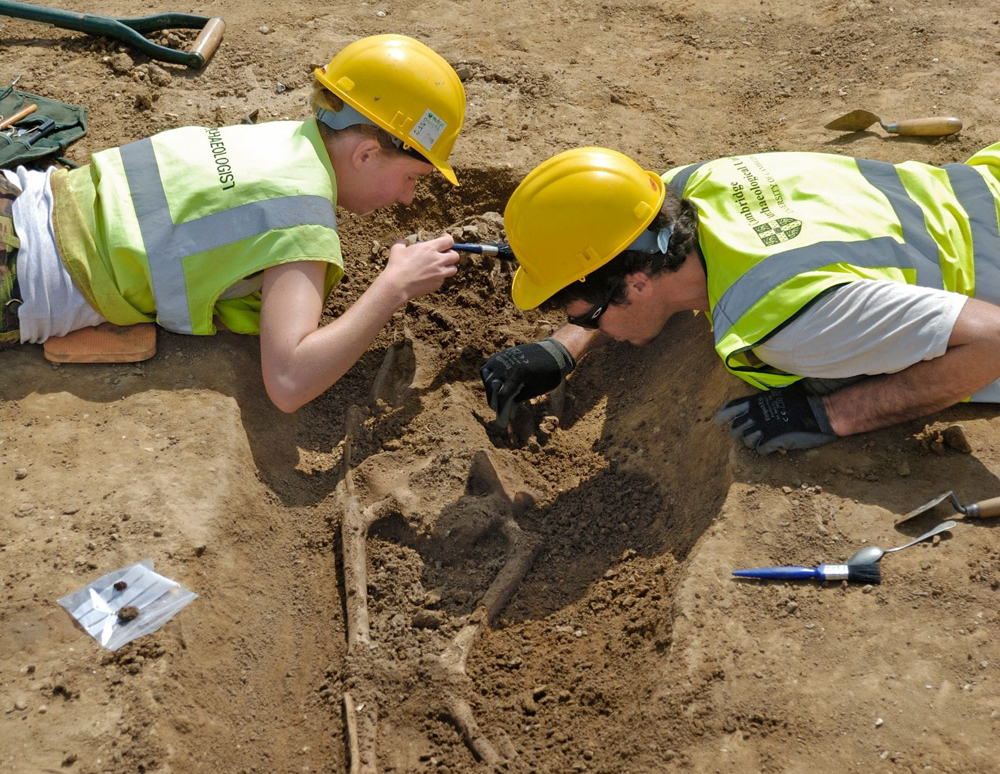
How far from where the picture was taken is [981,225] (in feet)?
10.5

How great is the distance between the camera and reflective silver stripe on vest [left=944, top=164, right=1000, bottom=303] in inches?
124

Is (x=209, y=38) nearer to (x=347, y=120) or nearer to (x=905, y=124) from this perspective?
(x=347, y=120)

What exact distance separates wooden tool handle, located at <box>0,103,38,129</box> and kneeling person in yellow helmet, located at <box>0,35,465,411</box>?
3.62ft

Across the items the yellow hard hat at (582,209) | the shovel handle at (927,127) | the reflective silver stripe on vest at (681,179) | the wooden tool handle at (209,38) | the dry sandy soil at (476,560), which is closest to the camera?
the dry sandy soil at (476,560)

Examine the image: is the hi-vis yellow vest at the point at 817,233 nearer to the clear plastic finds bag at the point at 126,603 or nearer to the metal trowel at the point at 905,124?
the metal trowel at the point at 905,124

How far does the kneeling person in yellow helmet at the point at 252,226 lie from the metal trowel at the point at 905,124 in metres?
2.04

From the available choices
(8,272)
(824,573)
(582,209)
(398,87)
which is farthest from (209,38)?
(824,573)

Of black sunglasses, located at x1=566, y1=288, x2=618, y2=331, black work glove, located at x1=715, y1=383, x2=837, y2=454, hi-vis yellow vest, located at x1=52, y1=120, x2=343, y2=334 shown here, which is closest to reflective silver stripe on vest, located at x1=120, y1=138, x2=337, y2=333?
hi-vis yellow vest, located at x1=52, y1=120, x2=343, y2=334

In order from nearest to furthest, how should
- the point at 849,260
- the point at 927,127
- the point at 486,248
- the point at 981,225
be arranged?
the point at 849,260 < the point at 981,225 < the point at 486,248 < the point at 927,127

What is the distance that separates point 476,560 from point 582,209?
1.22 metres

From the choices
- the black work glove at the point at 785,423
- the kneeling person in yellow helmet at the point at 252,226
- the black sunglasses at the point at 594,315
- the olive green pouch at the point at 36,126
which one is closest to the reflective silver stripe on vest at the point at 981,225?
the black work glove at the point at 785,423

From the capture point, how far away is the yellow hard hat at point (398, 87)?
3.36m

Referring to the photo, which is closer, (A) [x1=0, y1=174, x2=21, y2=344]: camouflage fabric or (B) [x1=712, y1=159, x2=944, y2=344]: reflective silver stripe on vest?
(B) [x1=712, y1=159, x2=944, y2=344]: reflective silver stripe on vest

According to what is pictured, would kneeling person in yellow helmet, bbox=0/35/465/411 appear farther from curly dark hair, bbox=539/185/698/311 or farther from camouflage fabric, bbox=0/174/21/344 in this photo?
Answer: curly dark hair, bbox=539/185/698/311
